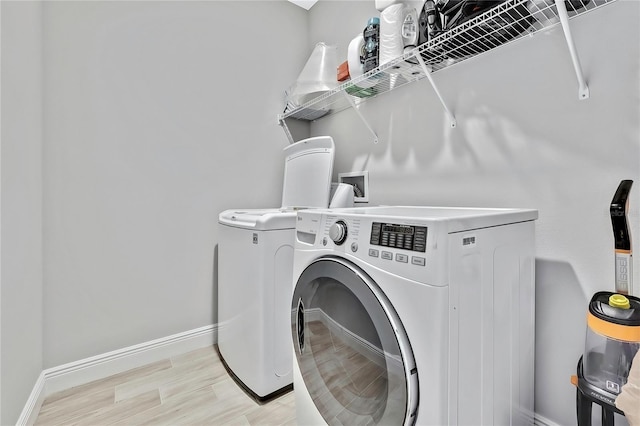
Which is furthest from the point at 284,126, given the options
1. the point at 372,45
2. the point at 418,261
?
the point at 418,261

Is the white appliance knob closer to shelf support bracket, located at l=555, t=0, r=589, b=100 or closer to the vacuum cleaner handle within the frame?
the vacuum cleaner handle

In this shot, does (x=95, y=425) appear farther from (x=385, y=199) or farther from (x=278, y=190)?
(x=385, y=199)

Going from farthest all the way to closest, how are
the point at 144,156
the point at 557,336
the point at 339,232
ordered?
the point at 144,156
the point at 557,336
the point at 339,232

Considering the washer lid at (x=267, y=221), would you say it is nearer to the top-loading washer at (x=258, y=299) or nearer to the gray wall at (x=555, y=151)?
the top-loading washer at (x=258, y=299)

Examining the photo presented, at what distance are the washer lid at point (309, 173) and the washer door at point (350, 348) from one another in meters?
0.85

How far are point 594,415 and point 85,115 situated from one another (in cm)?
253

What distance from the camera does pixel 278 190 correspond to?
89.9 inches

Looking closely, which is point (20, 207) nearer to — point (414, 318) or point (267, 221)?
point (267, 221)

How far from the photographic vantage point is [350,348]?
923mm

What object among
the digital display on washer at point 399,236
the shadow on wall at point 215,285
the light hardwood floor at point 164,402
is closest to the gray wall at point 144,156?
the shadow on wall at point 215,285

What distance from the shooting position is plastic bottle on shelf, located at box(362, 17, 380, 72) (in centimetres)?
153

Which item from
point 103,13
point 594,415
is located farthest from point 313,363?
point 103,13

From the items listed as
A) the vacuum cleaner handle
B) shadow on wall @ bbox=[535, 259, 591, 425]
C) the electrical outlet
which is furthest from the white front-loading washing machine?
the electrical outlet

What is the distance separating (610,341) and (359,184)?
4.61 ft
